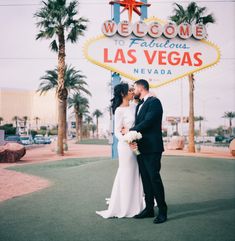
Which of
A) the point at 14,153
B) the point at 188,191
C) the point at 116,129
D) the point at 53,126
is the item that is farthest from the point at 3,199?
the point at 53,126

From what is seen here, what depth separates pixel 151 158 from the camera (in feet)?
14.7

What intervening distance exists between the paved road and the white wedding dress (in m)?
0.20

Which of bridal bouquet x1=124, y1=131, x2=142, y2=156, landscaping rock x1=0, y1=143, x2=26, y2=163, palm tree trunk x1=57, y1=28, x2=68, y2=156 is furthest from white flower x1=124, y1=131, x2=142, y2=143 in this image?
palm tree trunk x1=57, y1=28, x2=68, y2=156

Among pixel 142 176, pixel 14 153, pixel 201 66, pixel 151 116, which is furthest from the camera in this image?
pixel 14 153

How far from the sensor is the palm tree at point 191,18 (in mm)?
24500

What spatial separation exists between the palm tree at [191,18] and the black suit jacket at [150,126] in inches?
809

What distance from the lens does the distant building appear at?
75.3m

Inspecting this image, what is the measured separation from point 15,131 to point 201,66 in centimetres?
6394

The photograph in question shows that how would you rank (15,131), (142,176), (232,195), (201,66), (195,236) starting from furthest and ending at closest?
(15,131) → (201,66) → (232,195) → (142,176) → (195,236)

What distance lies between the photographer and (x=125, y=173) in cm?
484

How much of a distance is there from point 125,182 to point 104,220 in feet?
2.09

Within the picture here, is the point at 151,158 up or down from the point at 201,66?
down

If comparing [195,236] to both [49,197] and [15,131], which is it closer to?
[49,197]

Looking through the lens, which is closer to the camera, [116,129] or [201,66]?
[116,129]
